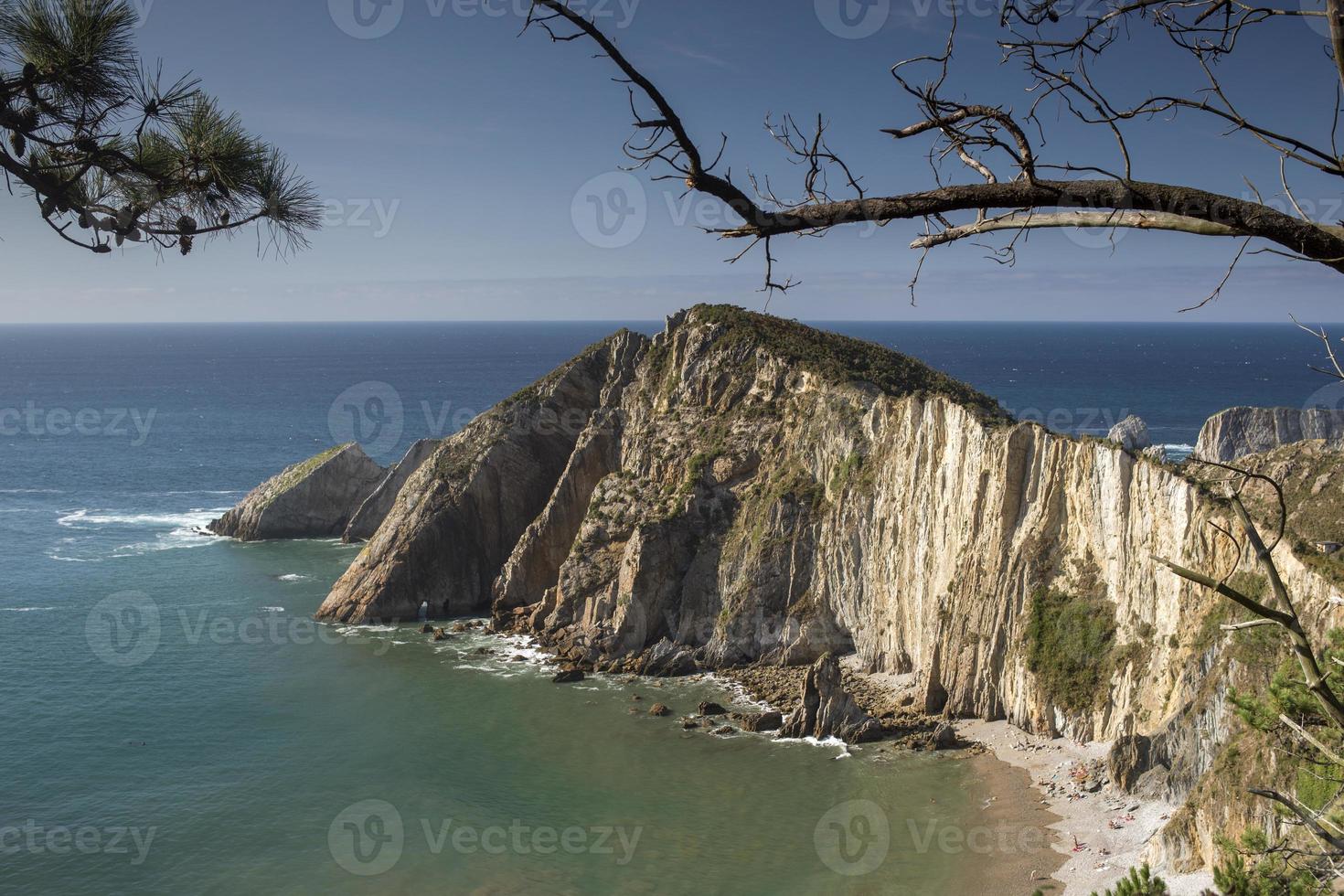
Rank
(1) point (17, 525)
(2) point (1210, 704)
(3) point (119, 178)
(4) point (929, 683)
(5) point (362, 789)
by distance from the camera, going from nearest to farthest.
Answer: (3) point (119, 178) → (2) point (1210, 704) → (5) point (362, 789) → (4) point (929, 683) → (1) point (17, 525)

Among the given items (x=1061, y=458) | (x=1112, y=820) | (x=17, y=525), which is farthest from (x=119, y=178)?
(x=17, y=525)

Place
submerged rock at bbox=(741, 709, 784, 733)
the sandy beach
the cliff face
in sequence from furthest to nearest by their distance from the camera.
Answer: the cliff face, submerged rock at bbox=(741, 709, 784, 733), the sandy beach

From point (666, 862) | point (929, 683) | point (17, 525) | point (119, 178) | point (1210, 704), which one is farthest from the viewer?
point (17, 525)

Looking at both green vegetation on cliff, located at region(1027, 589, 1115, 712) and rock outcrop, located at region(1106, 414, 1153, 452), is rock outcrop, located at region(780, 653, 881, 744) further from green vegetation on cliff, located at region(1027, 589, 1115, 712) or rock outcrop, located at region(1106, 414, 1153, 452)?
rock outcrop, located at region(1106, 414, 1153, 452)

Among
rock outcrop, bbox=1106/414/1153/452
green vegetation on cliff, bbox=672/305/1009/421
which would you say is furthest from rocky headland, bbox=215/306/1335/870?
rock outcrop, bbox=1106/414/1153/452

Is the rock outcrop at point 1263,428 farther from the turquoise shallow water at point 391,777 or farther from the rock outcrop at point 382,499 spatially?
the rock outcrop at point 382,499

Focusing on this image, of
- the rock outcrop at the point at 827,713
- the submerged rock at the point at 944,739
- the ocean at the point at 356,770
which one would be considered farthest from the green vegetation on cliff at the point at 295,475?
the submerged rock at the point at 944,739

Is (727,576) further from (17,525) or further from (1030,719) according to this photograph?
(17,525)
